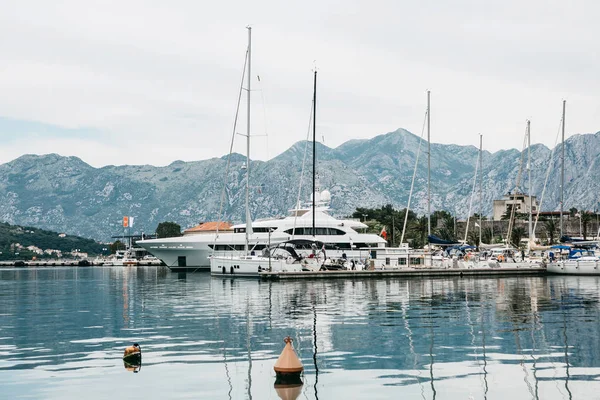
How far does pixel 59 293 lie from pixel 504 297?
32.6m

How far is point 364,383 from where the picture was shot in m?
18.2

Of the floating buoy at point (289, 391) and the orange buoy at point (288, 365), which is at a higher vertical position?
the orange buoy at point (288, 365)

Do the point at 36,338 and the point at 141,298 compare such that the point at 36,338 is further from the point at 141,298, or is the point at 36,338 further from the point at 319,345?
the point at 141,298

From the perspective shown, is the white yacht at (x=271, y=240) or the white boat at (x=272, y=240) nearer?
the white boat at (x=272, y=240)

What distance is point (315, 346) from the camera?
24.3 metres

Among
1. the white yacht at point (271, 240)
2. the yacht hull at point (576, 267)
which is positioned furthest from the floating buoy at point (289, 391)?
the white yacht at point (271, 240)

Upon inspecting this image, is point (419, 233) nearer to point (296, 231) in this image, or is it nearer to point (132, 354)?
point (296, 231)

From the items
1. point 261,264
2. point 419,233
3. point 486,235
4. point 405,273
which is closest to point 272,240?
point 261,264

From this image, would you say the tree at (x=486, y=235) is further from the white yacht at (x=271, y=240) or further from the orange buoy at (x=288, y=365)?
the orange buoy at (x=288, y=365)

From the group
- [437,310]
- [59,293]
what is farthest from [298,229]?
[437,310]

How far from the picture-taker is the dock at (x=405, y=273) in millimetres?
63531

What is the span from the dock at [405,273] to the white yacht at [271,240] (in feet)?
52.4

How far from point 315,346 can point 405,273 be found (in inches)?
1777

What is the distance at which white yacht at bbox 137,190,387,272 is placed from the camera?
84812 millimetres
